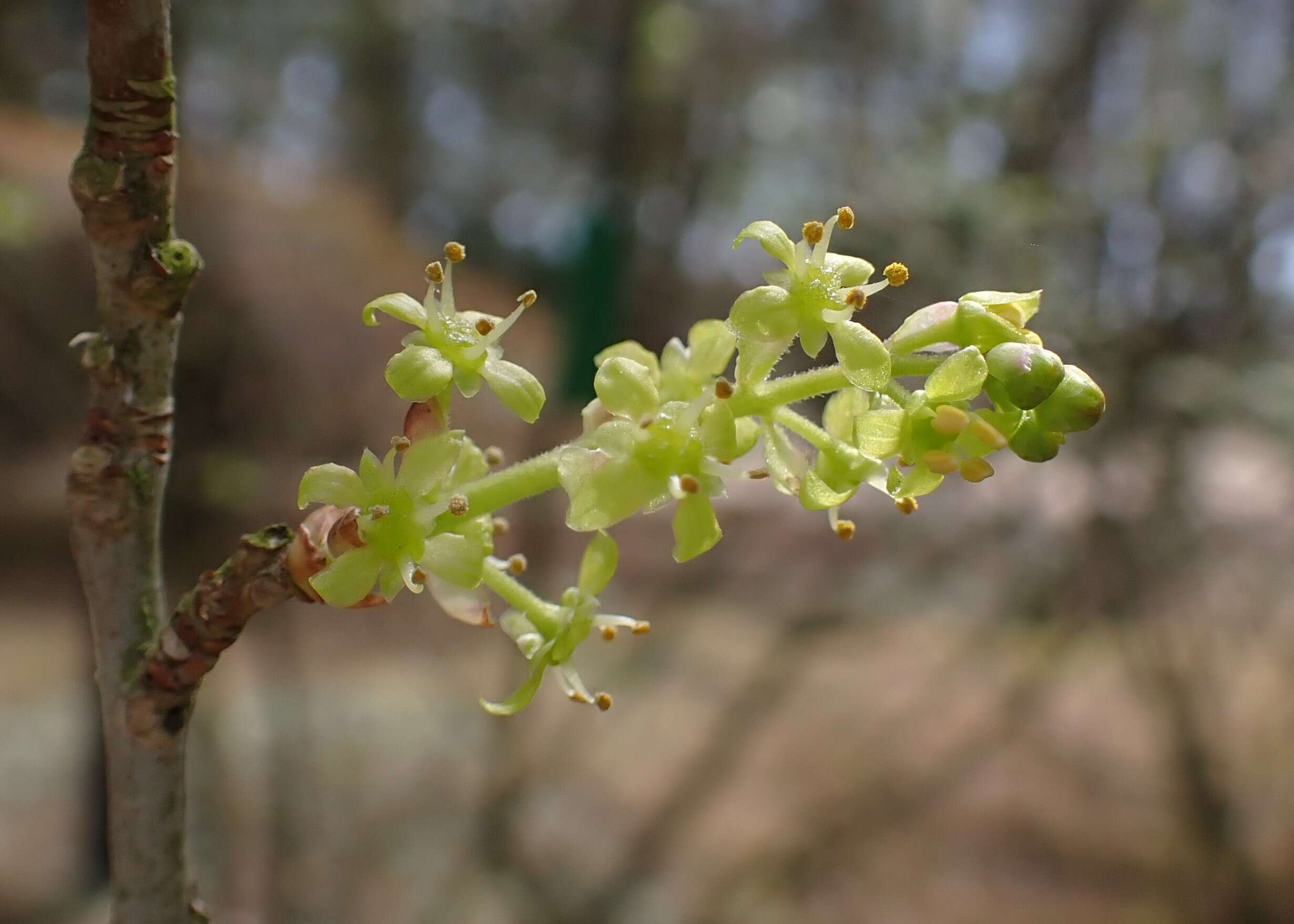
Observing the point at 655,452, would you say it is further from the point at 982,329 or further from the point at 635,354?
the point at 982,329

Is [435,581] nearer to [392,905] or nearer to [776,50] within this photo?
[392,905]

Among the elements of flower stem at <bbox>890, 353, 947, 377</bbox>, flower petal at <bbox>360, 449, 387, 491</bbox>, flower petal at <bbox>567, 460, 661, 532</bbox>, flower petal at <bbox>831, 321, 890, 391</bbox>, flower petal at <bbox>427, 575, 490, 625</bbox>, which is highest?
flower petal at <bbox>831, 321, 890, 391</bbox>

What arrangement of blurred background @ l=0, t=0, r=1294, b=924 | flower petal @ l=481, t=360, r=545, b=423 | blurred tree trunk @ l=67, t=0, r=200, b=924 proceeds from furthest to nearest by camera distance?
blurred background @ l=0, t=0, r=1294, b=924 < flower petal @ l=481, t=360, r=545, b=423 < blurred tree trunk @ l=67, t=0, r=200, b=924

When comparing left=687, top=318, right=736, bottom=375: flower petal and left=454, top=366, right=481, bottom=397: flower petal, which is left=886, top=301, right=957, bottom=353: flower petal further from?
left=454, top=366, right=481, bottom=397: flower petal

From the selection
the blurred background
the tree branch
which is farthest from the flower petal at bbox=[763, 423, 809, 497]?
the blurred background

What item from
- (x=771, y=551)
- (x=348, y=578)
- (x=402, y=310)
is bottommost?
(x=771, y=551)

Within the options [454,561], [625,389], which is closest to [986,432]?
[625,389]
